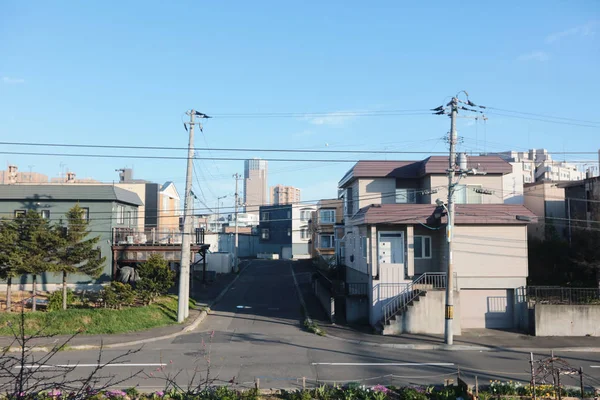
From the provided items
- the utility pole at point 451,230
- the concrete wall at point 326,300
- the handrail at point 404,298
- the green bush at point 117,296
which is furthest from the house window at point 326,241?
the utility pole at point 451,230

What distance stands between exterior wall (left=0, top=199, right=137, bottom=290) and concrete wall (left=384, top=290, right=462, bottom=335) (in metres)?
19.5

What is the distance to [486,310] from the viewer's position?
2386cm

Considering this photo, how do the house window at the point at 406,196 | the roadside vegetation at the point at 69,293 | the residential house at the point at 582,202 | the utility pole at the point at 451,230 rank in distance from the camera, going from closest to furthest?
the utility pole at the point at 451,230
the roadside vegetation at the point at 69,293
the house window at the point at 406,196
the residential house at the point at 582,202

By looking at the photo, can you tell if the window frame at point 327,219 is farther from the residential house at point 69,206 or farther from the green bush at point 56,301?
the green bush at point 56,301

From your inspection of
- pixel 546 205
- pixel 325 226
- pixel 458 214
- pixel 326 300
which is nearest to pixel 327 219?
pixel 325 226

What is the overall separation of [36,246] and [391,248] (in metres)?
17.8

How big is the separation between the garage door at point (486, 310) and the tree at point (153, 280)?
15220 millimetres

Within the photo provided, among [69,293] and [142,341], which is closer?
[142,341]

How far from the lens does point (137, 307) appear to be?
2508 centimetres

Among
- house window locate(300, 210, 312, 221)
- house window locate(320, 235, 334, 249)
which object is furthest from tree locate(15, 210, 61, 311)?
house window locate(300, 210, 312, 221)

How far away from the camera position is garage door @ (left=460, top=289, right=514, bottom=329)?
2380cm

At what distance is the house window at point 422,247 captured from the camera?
2600cm

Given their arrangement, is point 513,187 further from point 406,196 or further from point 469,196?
point 406,196

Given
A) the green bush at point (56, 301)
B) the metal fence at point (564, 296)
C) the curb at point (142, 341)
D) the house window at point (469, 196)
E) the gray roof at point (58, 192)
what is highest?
the gray roof at point (58, 192)
